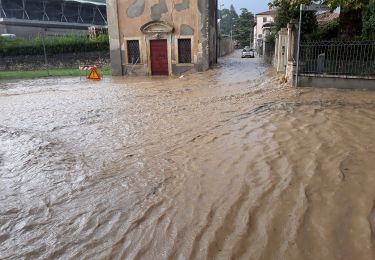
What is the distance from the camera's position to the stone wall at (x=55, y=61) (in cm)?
3077

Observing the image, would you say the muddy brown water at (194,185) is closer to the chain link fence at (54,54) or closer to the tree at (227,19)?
the chain link fence at (54,54)

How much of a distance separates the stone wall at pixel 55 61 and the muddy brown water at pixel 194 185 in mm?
23320

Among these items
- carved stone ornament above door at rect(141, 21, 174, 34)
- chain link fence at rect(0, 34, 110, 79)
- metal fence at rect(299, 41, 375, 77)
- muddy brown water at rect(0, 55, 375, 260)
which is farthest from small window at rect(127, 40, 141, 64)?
muddy brown water at rect(0, 55, 375, 260)

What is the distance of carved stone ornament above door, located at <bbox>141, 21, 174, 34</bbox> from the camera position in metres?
20.2

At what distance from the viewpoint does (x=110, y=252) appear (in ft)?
10.6

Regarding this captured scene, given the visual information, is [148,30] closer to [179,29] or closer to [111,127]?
[179,29]

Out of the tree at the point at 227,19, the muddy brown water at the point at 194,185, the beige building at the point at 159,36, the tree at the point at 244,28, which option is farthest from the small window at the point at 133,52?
the tree at the point at 227,19

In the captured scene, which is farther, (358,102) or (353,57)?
(353,57)

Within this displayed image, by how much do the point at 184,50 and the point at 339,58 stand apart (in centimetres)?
1072

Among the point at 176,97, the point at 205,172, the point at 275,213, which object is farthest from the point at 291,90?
the point at 275,213

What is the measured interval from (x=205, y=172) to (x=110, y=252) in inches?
80.3

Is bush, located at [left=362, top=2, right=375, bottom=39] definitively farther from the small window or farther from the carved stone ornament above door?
the small window

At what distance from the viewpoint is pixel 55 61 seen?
31203 millimetres

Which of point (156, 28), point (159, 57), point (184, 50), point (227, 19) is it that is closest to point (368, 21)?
point (184, 50)
